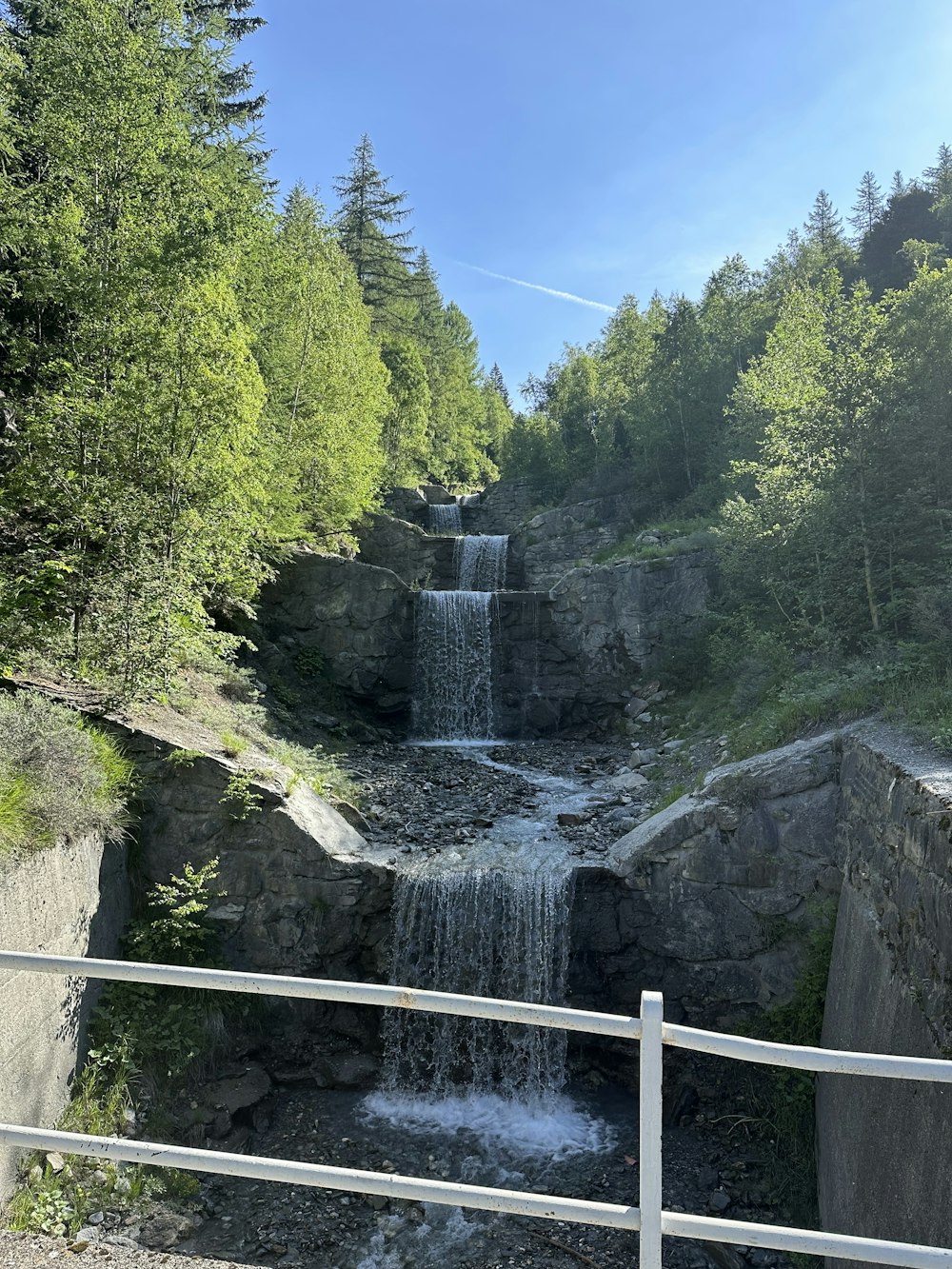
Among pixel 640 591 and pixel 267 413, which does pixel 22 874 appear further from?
pixel 640 591

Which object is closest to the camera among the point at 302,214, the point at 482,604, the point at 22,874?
the point at 22,874

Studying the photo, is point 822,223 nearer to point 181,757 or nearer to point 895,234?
point 895,234

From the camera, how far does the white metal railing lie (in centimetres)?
164

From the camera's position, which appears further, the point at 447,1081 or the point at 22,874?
the point at 447,1081

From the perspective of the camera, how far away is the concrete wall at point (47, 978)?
5.58 metres

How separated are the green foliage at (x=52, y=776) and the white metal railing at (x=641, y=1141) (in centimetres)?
456

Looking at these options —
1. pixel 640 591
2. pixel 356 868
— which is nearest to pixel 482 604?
pixel 640 591

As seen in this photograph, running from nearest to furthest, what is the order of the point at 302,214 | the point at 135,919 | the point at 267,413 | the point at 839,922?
1. the point at 839,922
2. the point at 135,919
3. the point at 267,413
4. the point at 302,214

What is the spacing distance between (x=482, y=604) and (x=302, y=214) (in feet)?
40.4

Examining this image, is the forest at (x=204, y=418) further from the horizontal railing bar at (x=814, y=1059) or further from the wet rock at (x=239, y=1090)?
the horizontal railing bar at (x=814, y=1059)

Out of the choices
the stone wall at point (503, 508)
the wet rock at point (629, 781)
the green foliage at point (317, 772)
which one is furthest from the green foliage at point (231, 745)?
the stone wall at point (503, 508)

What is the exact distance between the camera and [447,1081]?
7793 mm

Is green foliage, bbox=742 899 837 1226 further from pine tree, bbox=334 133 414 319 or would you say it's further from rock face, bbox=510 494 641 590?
pine tree, bbox=334 133 414 319

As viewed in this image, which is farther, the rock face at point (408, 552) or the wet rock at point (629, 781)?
the rock face at point (408, 552)
